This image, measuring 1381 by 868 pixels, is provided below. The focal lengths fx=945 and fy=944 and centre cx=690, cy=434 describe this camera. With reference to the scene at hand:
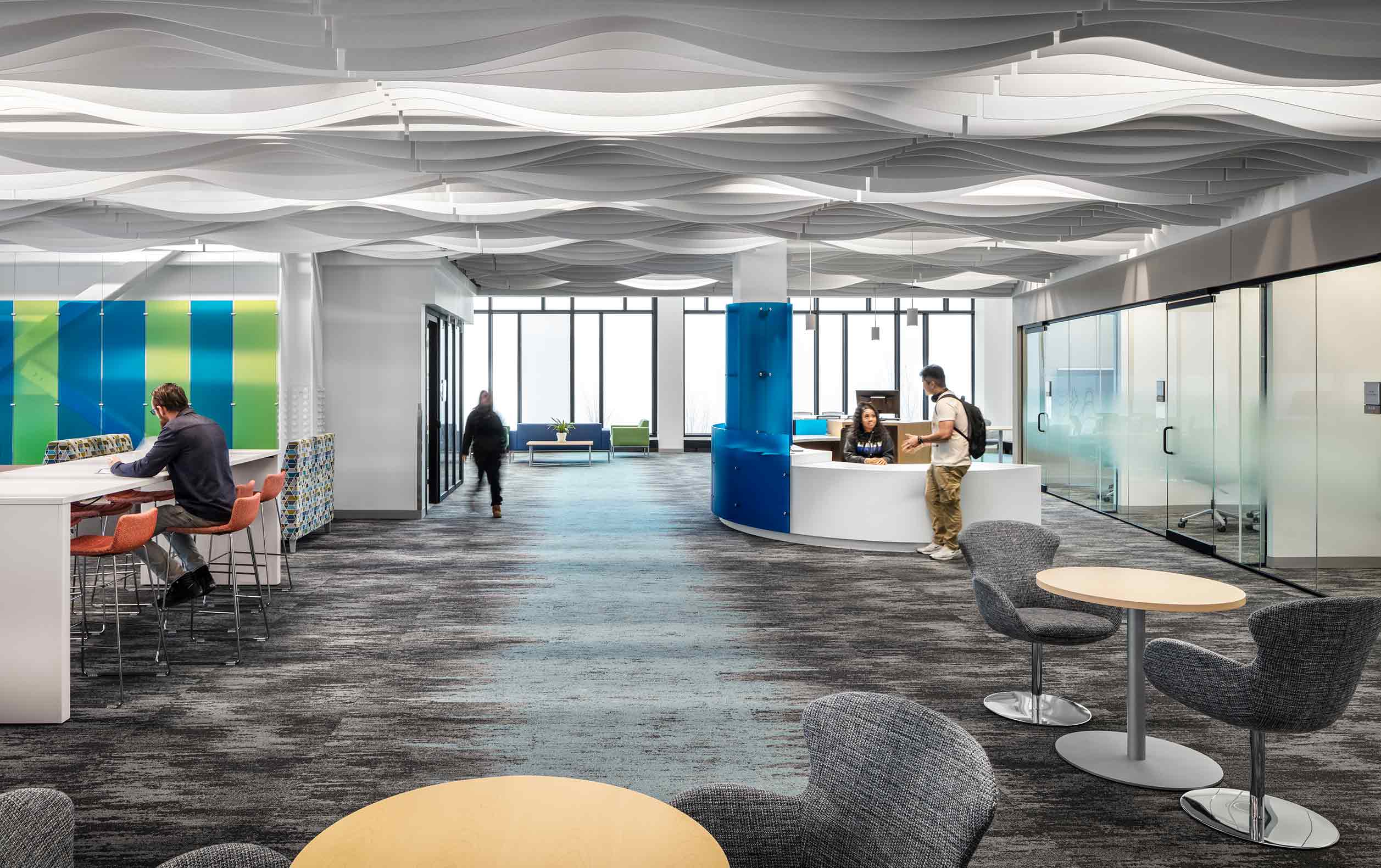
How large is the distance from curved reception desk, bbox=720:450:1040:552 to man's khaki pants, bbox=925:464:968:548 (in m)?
0.19

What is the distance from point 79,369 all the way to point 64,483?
6174 millimetres

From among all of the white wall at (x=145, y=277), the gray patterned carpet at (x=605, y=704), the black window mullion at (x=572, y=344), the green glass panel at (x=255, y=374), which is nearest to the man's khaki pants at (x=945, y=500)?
the gray patterned carpet at (x=605, y=704)

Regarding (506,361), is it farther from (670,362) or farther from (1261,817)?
(1261,817)

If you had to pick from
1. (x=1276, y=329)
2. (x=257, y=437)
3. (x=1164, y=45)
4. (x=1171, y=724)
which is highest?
(x=1164, y=45)

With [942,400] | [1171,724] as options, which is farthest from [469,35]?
[942,400]

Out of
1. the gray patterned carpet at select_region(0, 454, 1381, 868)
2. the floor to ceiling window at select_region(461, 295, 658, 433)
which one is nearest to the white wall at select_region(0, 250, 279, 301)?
the gray patterned carpet at select_region(0, 454, 1381, 868)

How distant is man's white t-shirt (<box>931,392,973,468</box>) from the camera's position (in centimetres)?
913

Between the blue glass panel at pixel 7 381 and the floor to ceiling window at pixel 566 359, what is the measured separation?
12.4m

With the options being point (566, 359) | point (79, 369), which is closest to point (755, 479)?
point (79, 369)

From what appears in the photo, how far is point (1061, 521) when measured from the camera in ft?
39.1

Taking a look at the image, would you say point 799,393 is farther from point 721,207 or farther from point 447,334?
point 721,207

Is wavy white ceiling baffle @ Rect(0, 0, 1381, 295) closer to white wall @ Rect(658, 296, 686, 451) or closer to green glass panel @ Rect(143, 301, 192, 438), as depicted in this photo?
green glass panel @ Rect(143, 301, 192, 438)

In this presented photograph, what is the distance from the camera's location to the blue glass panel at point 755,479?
1025 cm

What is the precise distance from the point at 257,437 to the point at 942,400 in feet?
24.7
